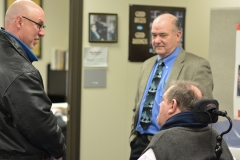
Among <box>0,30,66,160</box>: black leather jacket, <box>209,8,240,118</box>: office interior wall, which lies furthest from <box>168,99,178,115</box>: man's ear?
<box>209,8,240,118</box>: office interior wall

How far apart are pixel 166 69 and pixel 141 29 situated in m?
0.96

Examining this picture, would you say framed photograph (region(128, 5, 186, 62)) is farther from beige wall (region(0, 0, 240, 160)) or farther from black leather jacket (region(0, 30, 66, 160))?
black leather jacket (region(0, 30, 66, 160))

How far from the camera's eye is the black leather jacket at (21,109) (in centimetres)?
206

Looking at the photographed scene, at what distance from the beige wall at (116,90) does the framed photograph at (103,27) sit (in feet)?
0.13

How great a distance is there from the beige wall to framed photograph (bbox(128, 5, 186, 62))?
0.04 m

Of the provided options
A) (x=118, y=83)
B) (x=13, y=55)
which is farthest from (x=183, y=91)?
(x=118, y=83)

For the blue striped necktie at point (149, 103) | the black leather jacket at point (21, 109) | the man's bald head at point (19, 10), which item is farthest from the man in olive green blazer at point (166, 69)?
the man's bald head at point (19, 10)

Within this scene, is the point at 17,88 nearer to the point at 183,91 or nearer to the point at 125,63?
the point at 183,91

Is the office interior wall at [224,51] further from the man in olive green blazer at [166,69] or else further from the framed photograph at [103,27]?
the framed photograph at [103,27]

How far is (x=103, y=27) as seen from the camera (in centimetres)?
377

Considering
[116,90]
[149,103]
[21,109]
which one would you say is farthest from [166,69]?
[21,109]

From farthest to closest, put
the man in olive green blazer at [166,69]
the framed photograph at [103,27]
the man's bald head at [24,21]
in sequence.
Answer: the framed photograph at [103,27] → the man in olive green blazer at [166,69] → the man's bald head at [24,21]

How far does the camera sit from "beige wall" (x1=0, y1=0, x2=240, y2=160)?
12.3 feet

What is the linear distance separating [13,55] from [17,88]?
19 centimetres
